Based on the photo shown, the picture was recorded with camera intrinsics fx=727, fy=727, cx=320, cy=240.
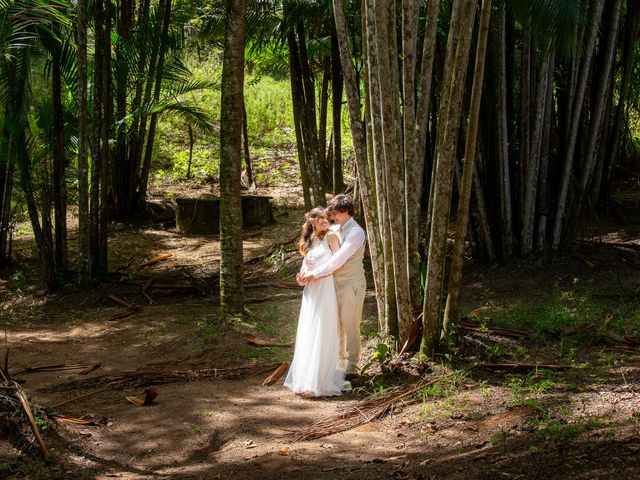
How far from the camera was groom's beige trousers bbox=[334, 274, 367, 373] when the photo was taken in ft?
20.3

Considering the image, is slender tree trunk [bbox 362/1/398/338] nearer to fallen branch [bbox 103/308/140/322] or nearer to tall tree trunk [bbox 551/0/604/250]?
tall tree trunk [bbox 551/0/604/250]

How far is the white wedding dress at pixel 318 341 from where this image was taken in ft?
19.2

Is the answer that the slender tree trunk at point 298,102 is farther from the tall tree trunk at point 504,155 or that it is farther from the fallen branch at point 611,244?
the fallen branch at point 611,244

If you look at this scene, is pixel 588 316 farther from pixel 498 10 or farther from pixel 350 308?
pixel 498 10

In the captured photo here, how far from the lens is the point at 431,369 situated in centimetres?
569

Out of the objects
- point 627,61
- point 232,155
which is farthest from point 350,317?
point 627,61

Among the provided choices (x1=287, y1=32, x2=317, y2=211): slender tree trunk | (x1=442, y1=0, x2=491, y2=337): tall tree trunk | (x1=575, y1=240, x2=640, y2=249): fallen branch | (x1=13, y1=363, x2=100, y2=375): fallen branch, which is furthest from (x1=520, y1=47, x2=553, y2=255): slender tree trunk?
(x1=13, y1=363, x2=100, y2=375): fallen branch

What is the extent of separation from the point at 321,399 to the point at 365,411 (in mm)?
640

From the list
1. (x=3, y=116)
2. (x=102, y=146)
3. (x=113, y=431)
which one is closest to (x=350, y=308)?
(x=113, y=431)

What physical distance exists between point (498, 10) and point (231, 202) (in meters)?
3.97

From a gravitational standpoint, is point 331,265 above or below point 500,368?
above

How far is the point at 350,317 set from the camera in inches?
247

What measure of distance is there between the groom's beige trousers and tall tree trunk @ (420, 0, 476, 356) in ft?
2.35

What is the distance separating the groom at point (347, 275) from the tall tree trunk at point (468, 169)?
0.82 m
